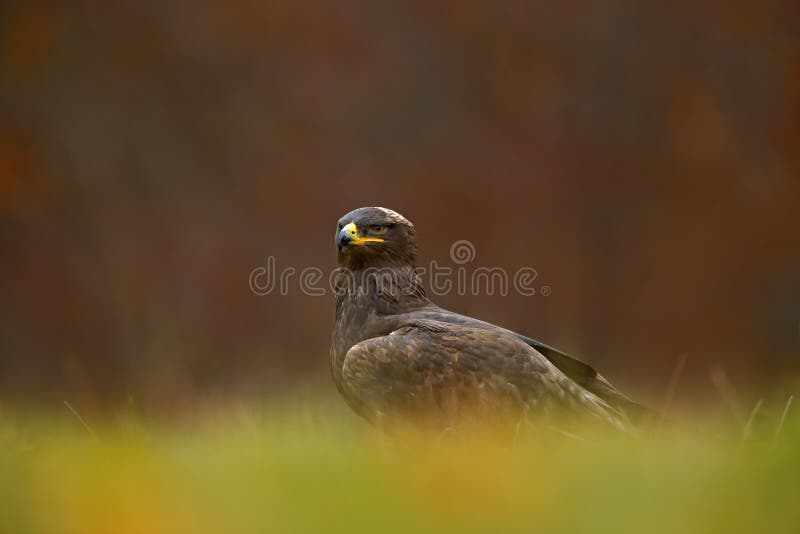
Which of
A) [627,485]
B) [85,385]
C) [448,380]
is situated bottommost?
[85,385]

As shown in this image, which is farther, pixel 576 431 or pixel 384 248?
pixel 384 248

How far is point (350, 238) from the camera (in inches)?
193

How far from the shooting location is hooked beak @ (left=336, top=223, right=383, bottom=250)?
16.1 feet

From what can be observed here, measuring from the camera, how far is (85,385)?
4656mm

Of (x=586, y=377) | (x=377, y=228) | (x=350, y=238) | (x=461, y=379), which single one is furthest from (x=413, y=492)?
(x=377, y=228)

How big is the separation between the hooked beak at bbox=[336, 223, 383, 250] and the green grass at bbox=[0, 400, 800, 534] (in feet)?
8.74

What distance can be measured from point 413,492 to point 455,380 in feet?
7.99

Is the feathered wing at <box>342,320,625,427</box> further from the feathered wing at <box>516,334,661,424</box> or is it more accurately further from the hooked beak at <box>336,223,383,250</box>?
the hooked beak at <box>336,223,383,250</box>

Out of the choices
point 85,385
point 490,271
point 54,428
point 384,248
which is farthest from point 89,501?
point 490,271

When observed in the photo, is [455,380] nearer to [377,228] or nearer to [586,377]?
[586,377]

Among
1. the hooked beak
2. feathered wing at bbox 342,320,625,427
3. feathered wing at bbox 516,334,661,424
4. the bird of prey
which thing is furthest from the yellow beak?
feathered wing at bbox 516,334,661,424

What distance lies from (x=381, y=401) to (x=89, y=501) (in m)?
2.52

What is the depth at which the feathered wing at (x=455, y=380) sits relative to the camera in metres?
4.30

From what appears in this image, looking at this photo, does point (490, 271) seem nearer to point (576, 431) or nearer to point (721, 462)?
point (576, 431)
